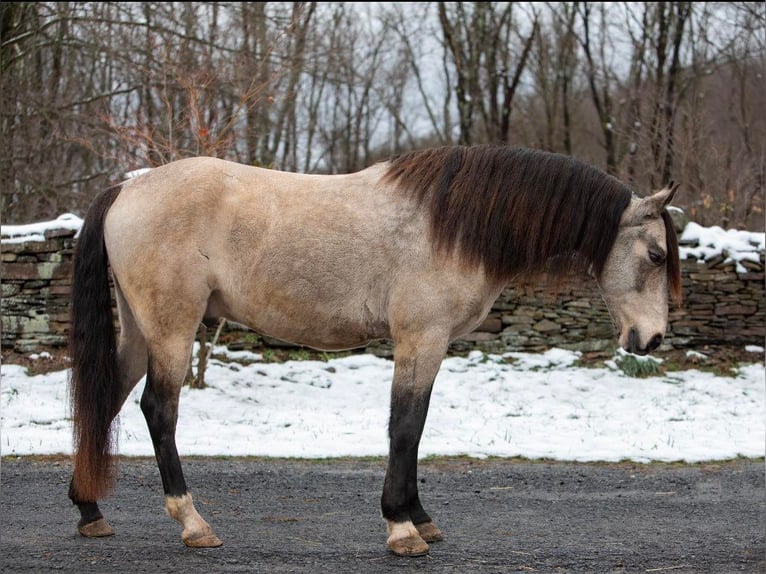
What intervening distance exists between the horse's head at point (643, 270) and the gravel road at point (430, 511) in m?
1.12

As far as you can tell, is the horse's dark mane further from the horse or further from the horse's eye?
the horse's eye

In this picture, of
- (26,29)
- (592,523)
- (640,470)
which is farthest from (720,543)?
(26,29)

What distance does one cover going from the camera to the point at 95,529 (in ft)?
13.8

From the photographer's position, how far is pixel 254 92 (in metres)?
8.80

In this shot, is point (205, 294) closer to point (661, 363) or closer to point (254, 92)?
point (254, 92)

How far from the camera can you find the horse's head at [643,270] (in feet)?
14.1

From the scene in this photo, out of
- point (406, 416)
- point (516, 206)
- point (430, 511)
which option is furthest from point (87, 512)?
point (516, 206)

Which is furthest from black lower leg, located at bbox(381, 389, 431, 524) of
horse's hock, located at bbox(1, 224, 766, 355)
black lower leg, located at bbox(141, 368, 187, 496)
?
horse's hock, located at bbox(1, 224, 766, 355)

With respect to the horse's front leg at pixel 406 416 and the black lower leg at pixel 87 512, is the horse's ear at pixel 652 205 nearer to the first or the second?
the horse's front leg at pixel 406 416

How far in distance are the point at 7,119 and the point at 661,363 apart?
10584 millimetres

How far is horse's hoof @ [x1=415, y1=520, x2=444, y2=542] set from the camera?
13.9ft

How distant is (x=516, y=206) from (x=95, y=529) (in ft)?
9.23

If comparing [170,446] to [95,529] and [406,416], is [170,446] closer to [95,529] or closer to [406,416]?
[95,529]

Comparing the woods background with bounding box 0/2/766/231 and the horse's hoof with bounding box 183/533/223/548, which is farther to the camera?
the woods background with bounding box 0/2/766/231
